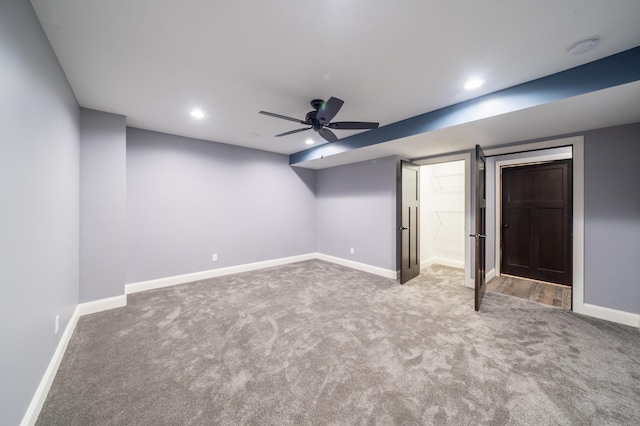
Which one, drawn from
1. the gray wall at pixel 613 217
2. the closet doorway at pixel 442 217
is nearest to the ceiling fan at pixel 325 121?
the gray wall at pixel 613 217

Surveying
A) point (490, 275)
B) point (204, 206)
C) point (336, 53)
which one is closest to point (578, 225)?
point (490, 275)

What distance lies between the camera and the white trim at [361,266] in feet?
14.3

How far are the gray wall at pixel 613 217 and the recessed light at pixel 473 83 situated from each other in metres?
1.76

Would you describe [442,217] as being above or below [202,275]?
above

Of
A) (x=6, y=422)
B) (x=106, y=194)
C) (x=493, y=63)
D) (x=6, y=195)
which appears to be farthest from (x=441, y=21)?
(x=106, y=194)

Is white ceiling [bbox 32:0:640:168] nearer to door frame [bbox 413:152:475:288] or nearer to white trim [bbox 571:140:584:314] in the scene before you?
white trim [bbox 571:140:584:314]

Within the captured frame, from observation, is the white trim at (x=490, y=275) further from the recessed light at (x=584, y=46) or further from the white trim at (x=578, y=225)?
the recessed light at (x=584, y=46)

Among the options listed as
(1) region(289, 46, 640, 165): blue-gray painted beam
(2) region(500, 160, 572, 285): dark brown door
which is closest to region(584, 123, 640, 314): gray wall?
(2) region(500, 160, 572, 285): dark brown door

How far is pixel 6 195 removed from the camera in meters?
1.25

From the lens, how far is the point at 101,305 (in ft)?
9.84

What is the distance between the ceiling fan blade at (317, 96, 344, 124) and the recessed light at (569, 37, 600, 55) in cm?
177

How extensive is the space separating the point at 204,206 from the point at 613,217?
Answer: 5.71m

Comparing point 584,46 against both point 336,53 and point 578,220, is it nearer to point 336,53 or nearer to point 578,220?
point 336,53

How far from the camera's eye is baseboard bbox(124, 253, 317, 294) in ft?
11.9
